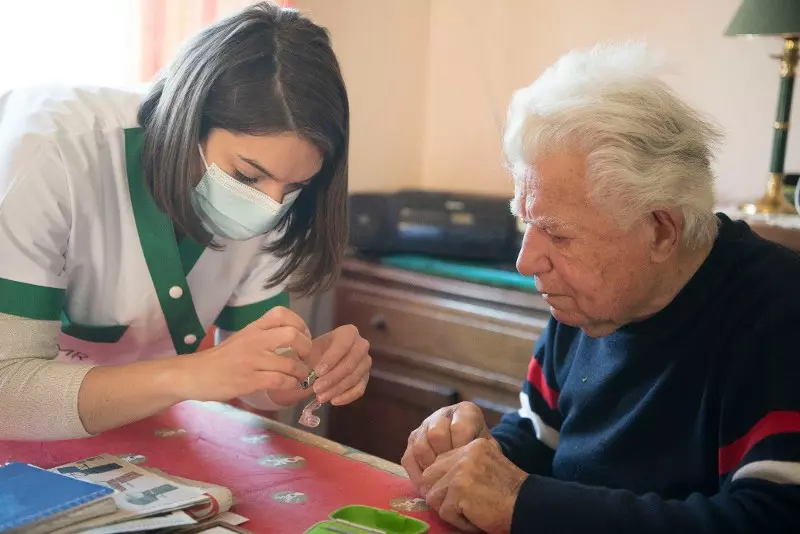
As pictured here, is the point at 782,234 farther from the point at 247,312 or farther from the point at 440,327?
the point at 247,312

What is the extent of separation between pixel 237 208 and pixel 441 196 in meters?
1.27

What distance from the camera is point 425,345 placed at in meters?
2.52

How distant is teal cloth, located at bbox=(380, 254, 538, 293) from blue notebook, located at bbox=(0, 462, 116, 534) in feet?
4.53

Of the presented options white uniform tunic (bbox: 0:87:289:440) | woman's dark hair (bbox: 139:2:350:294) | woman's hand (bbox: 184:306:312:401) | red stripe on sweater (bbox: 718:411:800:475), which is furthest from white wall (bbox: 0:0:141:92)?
red stripe on sweater (bbox: 718:411:800:475)

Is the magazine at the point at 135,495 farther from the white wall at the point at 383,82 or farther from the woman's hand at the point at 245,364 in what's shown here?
the white wall at the point at 383,82

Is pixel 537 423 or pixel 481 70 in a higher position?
pixel 481 70

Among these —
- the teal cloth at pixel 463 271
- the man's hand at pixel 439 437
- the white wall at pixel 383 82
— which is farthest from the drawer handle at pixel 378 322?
the man's hand at pixel 439 437

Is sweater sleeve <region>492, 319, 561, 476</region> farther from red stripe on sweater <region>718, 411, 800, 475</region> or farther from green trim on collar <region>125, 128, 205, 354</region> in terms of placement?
green trim on collar <region>125, 128, 205, 354</region>

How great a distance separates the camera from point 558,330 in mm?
1446

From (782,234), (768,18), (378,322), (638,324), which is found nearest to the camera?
(638,324)

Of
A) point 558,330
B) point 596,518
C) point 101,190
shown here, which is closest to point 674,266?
point 558,330

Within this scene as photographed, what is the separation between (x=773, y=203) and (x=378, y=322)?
1142 mm

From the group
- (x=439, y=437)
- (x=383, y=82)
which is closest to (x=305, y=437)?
(x=439, y=437)

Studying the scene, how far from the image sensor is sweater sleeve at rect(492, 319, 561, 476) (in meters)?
1.39
